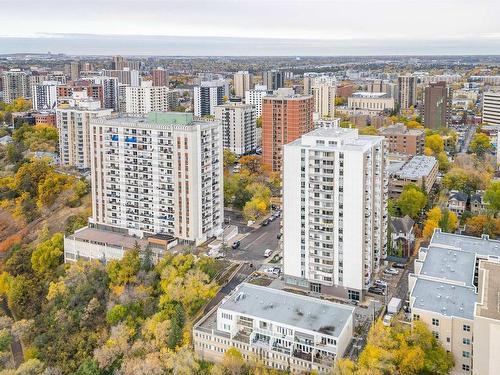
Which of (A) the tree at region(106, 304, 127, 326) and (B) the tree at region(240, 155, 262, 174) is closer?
(A) the tree at region(106, 304, 127, 326)

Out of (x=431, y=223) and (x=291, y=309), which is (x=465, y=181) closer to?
(x=431, y=223)

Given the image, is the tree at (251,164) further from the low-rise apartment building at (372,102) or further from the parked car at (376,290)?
the low-rise apartment building at (372,102)

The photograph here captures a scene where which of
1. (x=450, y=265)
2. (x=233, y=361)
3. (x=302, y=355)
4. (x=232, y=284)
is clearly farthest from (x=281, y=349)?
(x=450, y=265)

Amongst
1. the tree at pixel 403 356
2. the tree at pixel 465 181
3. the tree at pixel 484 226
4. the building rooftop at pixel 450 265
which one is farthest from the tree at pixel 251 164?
the tree at pixel 403 356

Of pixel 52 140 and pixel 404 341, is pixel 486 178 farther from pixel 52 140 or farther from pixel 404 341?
pixel 52 140

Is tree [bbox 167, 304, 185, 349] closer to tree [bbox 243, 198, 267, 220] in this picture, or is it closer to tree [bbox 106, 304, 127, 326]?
tree [bbox 106, 304, 127, 326]

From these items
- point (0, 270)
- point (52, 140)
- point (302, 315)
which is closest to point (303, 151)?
point (302, 315)

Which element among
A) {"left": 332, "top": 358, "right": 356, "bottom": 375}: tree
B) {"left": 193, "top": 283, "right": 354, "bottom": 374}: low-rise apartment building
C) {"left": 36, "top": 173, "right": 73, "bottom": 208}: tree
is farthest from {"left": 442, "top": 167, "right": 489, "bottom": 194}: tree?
{"left": 36, "top": 173, "right": 73, "bottom": 208}: tree
